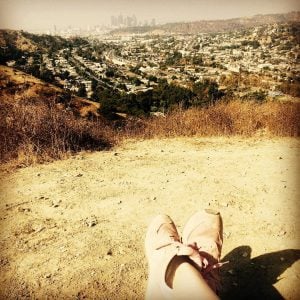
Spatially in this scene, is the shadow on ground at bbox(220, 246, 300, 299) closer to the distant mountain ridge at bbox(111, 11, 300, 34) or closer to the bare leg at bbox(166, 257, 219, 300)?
the bare leg at bbox(166, 257, 219, 300)

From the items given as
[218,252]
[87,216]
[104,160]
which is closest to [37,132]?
[104,160]

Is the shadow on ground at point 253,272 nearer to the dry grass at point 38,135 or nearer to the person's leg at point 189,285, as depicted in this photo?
the person's leg at point 189,285

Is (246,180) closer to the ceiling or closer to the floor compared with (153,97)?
closer to the ceiling

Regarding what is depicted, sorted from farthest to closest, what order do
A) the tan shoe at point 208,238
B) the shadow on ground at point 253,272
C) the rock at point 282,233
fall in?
1. the rock at point 282,233
2. the shadow on ground at point 253,272
3. the tan shoe at point 208,238

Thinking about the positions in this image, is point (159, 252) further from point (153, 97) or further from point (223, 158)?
point (153, 97)

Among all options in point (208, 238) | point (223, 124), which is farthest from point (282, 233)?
point (223, 124)

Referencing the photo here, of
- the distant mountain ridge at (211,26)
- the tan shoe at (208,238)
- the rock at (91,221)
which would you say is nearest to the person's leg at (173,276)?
the tan shoe at (208,238)

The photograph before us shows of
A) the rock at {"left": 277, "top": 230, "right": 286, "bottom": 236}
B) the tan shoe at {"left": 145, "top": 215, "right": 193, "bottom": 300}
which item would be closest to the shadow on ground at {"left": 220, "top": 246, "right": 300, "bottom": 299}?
the rock at {"left": 277, "top": 230, "right": 286, "bottom": 236}
